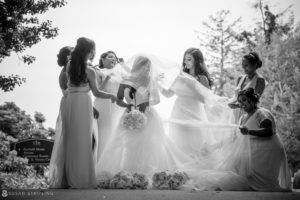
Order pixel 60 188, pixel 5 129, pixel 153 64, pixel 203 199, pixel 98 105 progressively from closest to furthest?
pixel 203 199 < pixel 60 188 < pixel 153 64 < pixel 98 105 < pixel 5 129

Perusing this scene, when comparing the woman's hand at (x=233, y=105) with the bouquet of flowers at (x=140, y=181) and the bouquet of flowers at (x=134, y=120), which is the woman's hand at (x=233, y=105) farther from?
the bouquet of flowers at (x=140, y=181)

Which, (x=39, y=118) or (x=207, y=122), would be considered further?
(x=39, y=118)

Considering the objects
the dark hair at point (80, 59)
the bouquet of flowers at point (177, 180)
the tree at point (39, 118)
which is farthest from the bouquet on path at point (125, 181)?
the tree at point (39, 118)

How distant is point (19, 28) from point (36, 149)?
4814 millimetres

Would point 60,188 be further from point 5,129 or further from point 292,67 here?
point 5,129

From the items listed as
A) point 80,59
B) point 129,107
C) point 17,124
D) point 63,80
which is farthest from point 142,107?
point 17,124

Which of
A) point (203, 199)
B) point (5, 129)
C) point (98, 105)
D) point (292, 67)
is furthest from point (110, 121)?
point (5, 129)

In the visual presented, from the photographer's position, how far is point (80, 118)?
24.1 ft

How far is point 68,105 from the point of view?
24.4 feet

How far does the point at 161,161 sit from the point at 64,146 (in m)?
1.97

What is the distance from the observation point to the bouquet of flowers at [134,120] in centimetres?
791

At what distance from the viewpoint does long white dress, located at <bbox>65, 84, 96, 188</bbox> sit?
7.11 meters

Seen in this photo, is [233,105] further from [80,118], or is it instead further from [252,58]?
[80,118]

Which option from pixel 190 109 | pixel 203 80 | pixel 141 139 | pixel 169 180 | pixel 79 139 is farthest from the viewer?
pixel 203 80
